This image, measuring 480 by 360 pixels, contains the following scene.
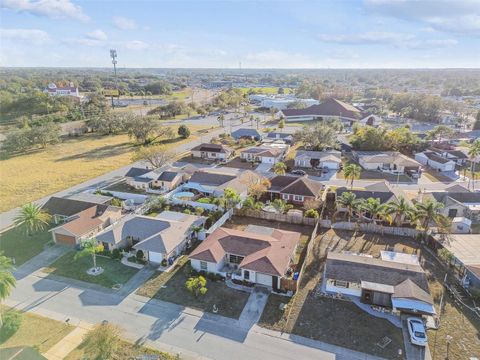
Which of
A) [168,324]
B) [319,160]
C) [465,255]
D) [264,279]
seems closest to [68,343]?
[168,324]

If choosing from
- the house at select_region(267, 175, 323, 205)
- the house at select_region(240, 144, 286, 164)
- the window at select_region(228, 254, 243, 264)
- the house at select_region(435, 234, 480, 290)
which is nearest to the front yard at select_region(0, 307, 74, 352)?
the window at select_region(228, 254, 243, 264)

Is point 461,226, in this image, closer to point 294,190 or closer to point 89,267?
point 294,190

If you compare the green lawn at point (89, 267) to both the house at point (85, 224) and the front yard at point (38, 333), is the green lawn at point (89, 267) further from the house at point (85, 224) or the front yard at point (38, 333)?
the front yard at point (38, 333)

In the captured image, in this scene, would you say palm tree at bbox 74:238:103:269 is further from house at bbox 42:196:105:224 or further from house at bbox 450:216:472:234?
house at bbox 450:216:472:234

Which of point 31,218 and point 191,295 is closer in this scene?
point 191,295

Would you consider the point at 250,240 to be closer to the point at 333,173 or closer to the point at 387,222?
the point at 387,222

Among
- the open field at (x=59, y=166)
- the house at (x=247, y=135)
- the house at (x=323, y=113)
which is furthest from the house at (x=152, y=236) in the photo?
the house at (x=323, y=113)

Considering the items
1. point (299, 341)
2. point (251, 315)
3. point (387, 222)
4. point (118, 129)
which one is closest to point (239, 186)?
point (387, 222)
